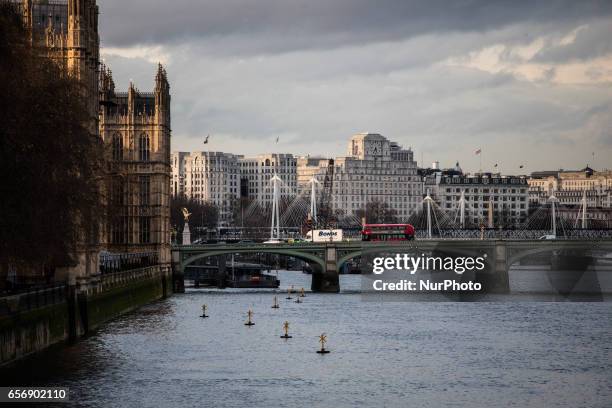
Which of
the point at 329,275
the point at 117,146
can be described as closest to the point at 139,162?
the point at 117,146

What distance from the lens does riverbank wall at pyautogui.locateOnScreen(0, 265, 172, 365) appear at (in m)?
55.3

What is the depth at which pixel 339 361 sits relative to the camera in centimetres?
6469

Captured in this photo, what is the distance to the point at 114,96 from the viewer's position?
395 ft

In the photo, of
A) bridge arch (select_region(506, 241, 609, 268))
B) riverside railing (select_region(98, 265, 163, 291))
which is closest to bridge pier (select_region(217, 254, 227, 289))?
riverside railing (select_region(98, 265, 163, 291))

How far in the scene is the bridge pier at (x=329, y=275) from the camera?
403 ft

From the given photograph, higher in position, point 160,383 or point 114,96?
point 114,96

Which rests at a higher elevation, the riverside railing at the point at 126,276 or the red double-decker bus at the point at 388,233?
the red double-decker bus at the point at 388,233

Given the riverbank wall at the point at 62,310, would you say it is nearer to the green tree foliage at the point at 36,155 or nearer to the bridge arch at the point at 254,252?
the green tree foliage at the point at 36,155

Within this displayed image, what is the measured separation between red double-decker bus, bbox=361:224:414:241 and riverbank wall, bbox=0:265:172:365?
53302 millimetres

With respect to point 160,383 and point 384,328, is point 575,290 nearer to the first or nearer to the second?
point 384,328

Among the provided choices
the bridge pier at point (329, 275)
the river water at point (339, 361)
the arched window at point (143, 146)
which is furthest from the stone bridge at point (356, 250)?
the river water at point (339, 361)

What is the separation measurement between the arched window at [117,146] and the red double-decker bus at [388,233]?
40.1 meters

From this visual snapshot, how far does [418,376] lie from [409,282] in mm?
77340

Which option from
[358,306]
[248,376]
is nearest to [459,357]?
[248,376]
